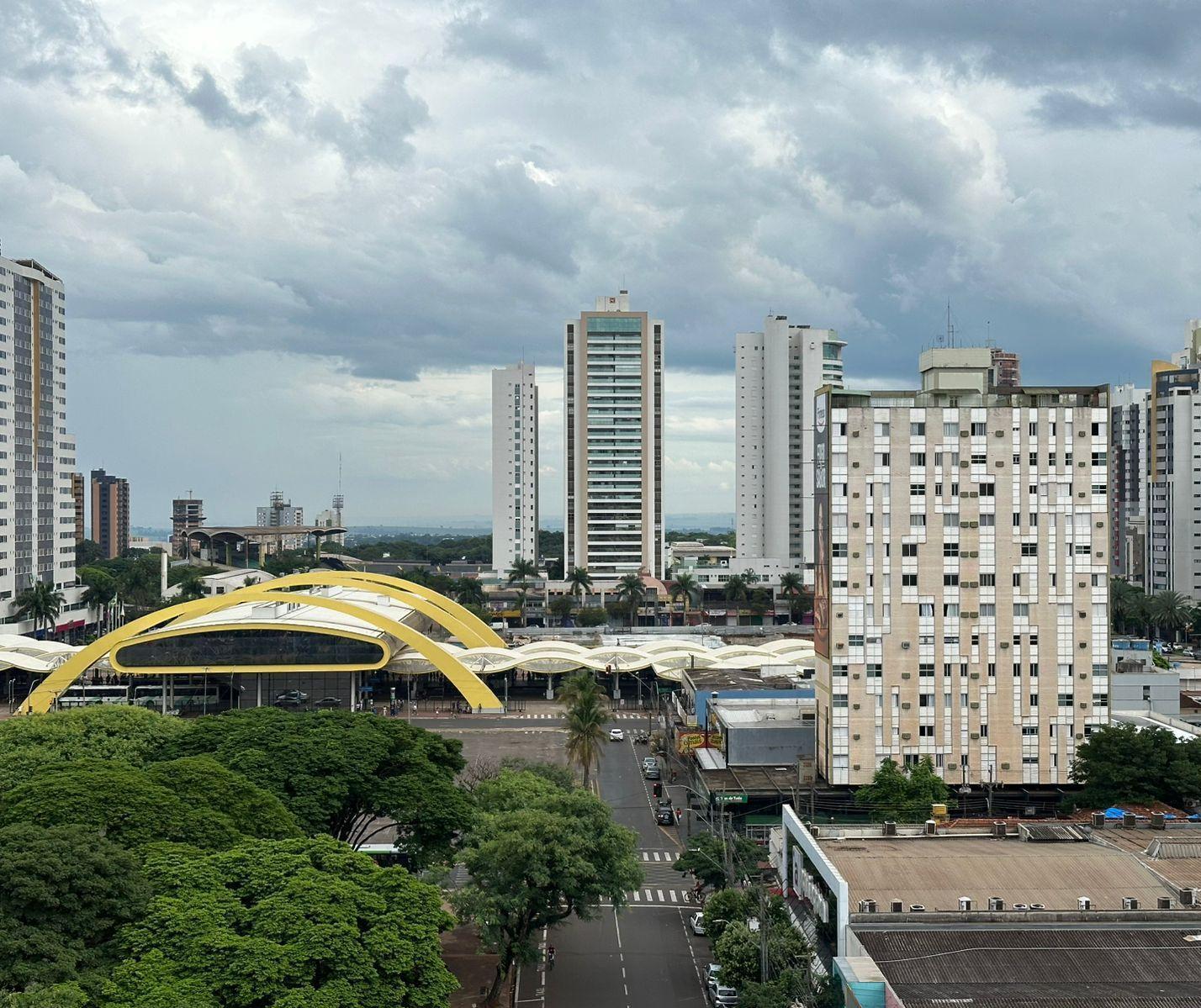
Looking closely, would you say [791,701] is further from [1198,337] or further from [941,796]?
[1198,337]

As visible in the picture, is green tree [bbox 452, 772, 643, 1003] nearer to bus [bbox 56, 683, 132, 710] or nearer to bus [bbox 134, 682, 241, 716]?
bus [bbox 134, 682, 241, 716]

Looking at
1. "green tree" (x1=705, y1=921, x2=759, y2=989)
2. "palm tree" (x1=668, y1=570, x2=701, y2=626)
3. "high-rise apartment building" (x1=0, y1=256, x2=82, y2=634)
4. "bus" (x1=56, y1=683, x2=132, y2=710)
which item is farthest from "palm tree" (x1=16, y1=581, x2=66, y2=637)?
"green tree" (x1=705, y1=921, x2=759, y2=989)

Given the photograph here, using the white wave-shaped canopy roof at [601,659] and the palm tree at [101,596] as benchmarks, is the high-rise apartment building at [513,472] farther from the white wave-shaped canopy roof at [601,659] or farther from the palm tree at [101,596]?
the white wave-shaped canopy roof at [601,659]

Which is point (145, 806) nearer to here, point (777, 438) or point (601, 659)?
point (601, 659)

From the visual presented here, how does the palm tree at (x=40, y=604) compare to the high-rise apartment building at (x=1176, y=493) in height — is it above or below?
below

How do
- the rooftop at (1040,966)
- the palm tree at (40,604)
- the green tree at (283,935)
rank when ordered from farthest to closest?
1. the palm tree at (40,604)
2. the rooftop at (1040,966)
3. the green tree at (283,935)

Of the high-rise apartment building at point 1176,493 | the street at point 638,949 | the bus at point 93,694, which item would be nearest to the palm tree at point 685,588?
the high-rise apartment building at point 1176,493

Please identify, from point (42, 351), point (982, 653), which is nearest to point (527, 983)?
point (982, 653)

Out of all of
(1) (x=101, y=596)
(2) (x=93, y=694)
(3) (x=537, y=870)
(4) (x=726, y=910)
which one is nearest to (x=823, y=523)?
(4) (x=726, y=910)
